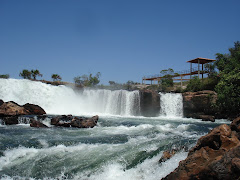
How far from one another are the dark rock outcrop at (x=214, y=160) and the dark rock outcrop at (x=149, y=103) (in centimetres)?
2182

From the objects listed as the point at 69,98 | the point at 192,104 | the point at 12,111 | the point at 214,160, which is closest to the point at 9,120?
the point at 12,111

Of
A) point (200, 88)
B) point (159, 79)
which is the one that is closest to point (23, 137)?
point (200, 88)

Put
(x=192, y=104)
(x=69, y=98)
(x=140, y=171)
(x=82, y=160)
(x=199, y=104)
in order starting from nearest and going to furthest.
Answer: (x=140, y=171)
(x=82, y=160)
(x=199, y=104)
(x=192, y=104)
(x=69, y=98)

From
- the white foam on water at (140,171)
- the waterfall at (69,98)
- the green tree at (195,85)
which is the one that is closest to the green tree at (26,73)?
the waterfall at (69,98)

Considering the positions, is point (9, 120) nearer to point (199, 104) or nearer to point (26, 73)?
point (199, 104)

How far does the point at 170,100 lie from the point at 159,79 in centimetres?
1485

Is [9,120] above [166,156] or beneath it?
above

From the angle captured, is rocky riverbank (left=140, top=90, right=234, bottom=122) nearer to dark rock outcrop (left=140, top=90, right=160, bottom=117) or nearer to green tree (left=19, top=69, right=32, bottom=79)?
dark rock outcrop (left=140, top=90, right=160, bottom=117)

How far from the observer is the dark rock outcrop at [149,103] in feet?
90.4

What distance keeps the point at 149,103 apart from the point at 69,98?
36.5 ft

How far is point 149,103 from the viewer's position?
2775 centimetres

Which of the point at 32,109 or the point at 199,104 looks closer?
the point at 32,109

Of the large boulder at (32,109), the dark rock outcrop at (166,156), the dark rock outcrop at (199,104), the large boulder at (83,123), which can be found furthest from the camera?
the dark rock outcrop at (199,104)

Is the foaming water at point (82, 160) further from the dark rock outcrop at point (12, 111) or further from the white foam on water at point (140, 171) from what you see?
the dark rock outcrop at point (12, 111)
